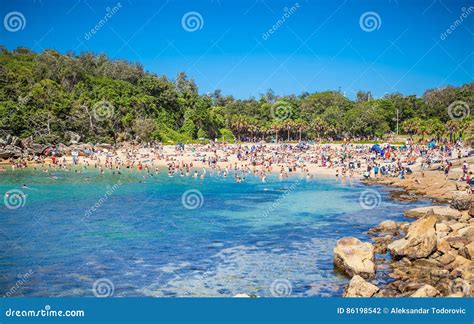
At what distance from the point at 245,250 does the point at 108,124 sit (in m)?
56.1

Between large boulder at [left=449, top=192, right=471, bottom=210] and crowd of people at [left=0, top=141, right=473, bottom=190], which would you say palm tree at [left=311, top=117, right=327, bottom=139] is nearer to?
crowd of people at [left=0, top=141, right=473, bottom=190]

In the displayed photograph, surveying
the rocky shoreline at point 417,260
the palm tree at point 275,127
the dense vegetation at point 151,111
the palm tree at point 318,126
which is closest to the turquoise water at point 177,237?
the rocky shoreline at point 417,260

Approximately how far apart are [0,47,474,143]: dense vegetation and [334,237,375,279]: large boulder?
4692 centimetres

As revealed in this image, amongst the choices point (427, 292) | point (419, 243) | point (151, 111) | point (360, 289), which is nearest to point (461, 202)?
point (419, 243)

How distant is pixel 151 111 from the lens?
89750 mm

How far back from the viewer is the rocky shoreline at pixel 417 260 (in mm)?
15586

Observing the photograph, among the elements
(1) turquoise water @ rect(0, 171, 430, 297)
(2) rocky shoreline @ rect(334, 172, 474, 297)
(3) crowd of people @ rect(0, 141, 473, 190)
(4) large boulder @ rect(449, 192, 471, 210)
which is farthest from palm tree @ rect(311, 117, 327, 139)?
(2) rocky shoreline @ rect(334, 172, 474, 297)

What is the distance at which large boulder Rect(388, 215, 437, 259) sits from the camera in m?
18.9

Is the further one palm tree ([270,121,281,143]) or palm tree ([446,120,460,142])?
palm tree ([270,121,281,143])

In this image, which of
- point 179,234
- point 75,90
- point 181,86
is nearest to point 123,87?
point 75,90

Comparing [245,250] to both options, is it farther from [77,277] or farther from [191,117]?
[191,117]

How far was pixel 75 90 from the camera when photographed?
276ft

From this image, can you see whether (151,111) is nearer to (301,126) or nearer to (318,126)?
(301,126)

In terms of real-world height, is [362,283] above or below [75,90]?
below
